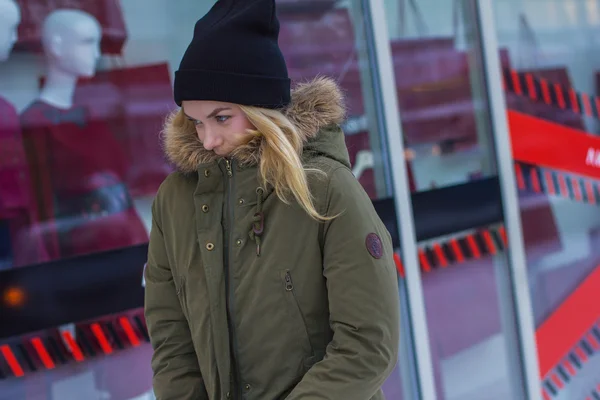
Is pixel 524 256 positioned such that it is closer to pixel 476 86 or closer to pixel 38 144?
pixel 476 86

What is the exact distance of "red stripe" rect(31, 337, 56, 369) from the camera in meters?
2.18

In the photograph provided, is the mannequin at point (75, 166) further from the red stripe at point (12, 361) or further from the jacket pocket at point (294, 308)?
the jacket pocket at point (294, 308)

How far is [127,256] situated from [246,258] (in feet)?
3.11

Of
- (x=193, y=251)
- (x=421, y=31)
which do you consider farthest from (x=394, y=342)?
(x=421, y=31)

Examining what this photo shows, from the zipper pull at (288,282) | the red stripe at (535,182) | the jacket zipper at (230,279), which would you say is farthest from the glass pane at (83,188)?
the red stripe at (535,182)

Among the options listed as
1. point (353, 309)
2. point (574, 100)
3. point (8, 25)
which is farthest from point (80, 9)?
point (574, 100)

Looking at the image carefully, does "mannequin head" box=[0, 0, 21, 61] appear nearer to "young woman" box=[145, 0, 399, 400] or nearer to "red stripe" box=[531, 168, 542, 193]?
"young woman" box=[145, 0, 399, 400]

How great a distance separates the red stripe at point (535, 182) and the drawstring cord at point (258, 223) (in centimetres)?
225

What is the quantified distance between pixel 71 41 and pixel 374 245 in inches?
53.1

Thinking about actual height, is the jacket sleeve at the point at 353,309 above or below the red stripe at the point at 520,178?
above

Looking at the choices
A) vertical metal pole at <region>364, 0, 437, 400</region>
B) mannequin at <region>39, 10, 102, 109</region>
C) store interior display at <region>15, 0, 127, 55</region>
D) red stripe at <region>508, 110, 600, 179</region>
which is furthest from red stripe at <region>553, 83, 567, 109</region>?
mannequin at <region>39, 10, 102, 109</region>

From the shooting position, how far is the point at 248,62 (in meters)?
1.44

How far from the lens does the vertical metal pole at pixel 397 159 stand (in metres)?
2.90

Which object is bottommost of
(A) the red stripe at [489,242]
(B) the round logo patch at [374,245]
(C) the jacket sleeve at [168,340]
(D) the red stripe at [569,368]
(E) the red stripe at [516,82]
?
(D) the red stripe at [569,368]
